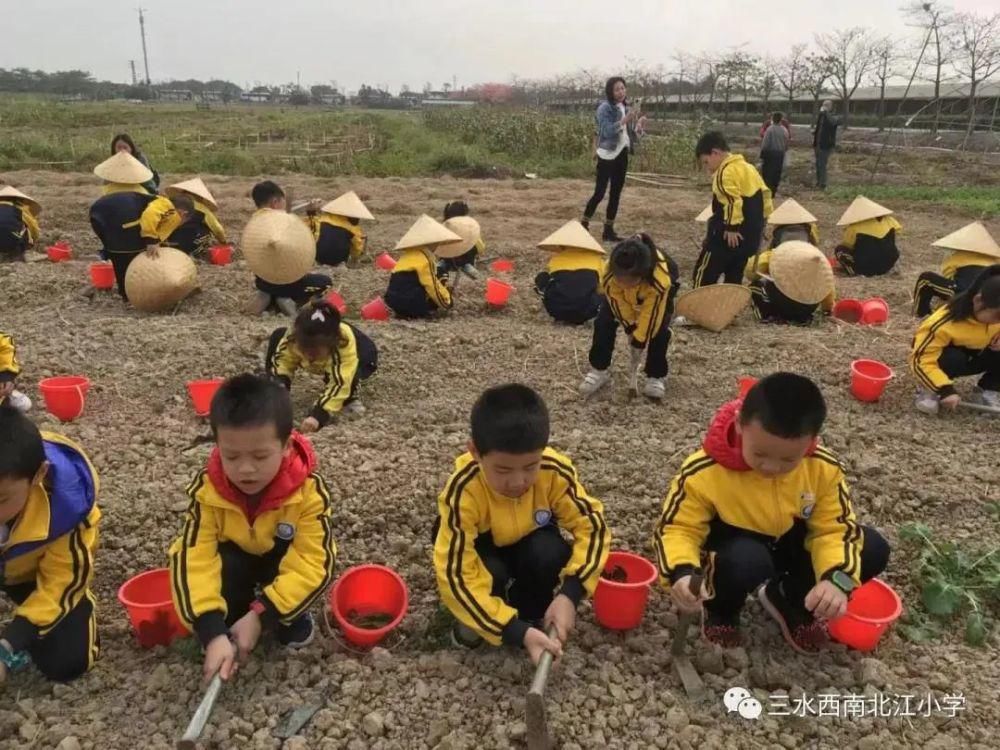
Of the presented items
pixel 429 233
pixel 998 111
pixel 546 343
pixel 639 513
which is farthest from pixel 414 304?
pixel 998 111

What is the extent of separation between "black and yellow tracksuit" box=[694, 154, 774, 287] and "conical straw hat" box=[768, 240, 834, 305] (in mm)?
481

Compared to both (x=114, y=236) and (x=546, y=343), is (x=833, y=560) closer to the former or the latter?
(x=546, y=343)

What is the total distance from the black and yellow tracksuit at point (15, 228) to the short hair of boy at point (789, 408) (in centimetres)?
760

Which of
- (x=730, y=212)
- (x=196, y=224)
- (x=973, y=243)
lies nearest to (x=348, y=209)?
(x=196, y=224)

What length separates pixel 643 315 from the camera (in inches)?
168

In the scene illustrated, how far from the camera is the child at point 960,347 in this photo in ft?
13.0

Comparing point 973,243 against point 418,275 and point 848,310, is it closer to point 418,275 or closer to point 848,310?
point 848,310

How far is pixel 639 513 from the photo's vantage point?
3150mm

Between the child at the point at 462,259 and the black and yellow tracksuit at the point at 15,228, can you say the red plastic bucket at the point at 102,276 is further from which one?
the child at the point at 462,259

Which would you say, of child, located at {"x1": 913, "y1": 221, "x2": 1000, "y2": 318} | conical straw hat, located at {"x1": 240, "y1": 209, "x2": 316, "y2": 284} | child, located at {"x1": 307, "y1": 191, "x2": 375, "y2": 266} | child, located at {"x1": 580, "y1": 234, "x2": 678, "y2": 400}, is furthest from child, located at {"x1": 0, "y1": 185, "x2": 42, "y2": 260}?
child, located at {"x1": 913, "y1": 221, "x2": 1000, "y2": 318}

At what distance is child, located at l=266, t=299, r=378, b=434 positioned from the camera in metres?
3.87

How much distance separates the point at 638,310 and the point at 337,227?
13.0ft

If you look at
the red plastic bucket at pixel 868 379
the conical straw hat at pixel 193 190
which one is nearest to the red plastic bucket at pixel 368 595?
the red plastic bucket at pixel 868 379

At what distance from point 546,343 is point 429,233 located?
1261 millimetres
